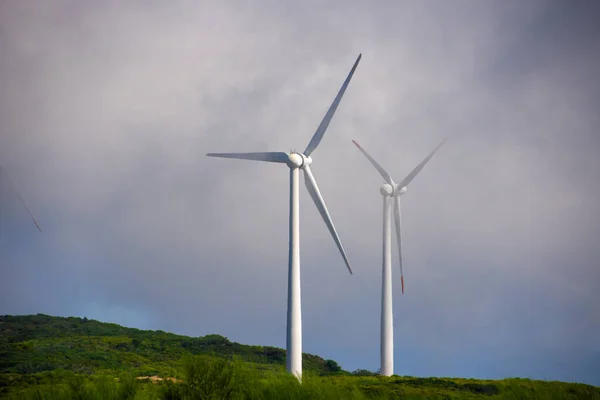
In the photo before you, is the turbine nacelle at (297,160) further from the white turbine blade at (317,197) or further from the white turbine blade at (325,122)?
the white turbine blade at (325,122)

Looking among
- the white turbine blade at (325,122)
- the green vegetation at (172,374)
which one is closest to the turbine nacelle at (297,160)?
the white turbine blade at (325,122)

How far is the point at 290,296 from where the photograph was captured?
172ft

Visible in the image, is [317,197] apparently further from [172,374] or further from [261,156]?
[172,374]

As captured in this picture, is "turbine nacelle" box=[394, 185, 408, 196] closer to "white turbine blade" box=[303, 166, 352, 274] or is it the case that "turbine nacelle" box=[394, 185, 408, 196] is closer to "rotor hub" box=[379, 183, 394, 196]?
"rotor hub" box=[379, 183, 394, 196]

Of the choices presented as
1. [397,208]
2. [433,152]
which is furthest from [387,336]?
[433,152]

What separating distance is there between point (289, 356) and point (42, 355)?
143ft

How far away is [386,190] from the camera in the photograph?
249 ft

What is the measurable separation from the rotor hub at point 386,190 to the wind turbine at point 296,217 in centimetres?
2022

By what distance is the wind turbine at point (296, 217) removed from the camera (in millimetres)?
52438

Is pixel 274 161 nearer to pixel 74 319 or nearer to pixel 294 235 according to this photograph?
pixel 294 235

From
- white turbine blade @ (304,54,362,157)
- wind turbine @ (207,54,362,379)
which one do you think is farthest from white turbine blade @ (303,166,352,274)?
white turbine blade @ (304,54,362,157)

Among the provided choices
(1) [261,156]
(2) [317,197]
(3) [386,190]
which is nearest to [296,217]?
(2) [317,197]

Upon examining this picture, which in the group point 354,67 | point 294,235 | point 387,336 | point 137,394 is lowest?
point 137,394

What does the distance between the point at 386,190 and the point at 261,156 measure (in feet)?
73.2
